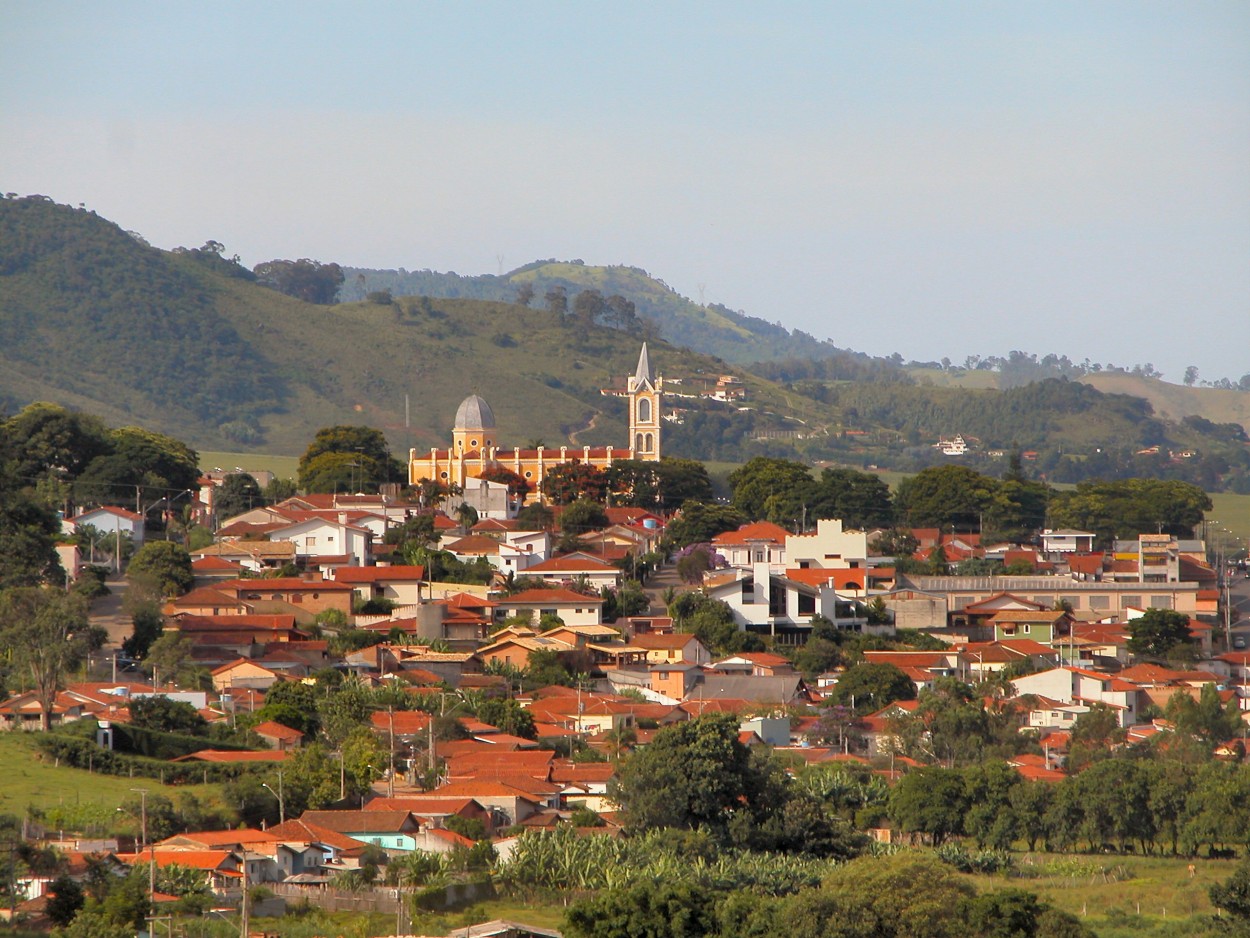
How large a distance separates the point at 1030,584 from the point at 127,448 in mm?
28202

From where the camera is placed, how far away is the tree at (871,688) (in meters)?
46.7

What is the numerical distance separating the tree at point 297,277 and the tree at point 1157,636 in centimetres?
15014

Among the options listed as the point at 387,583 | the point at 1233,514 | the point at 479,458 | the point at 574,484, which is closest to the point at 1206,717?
the point at 387,583

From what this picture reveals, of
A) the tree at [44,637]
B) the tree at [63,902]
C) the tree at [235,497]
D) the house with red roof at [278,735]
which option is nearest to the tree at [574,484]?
the tree at [235,497]

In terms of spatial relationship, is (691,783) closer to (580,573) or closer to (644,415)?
(580,573)

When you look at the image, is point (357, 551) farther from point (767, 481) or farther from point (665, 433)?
point (665, 433)

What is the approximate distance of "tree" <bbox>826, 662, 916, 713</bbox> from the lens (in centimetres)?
4666

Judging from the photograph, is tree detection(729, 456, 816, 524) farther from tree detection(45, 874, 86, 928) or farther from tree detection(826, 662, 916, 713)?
tree detection(45, 874, 86, 928)

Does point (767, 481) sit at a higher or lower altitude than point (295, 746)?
higher

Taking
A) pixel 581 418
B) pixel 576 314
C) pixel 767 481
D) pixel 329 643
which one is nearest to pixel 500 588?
pixel 329 643

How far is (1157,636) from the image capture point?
54.4 meters

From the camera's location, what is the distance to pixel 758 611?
54031 millimetres

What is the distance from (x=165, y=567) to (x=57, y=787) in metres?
17.8

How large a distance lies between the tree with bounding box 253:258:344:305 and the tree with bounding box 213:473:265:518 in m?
129
